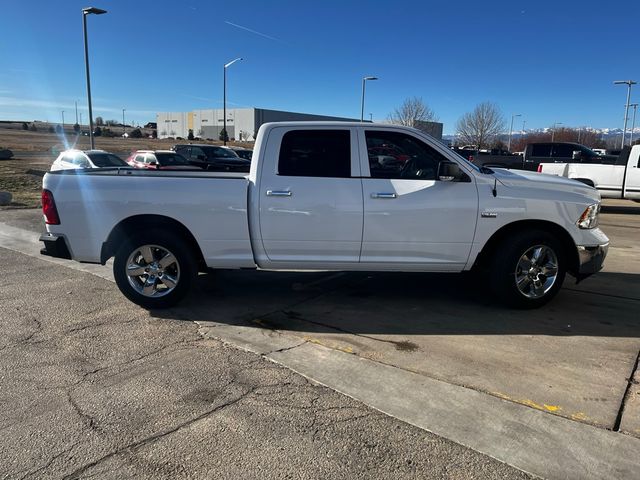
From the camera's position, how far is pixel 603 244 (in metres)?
5.32

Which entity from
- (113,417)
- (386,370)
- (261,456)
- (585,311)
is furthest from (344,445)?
(585,311)

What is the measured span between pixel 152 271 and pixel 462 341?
3225 mm

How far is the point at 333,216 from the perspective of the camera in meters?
5.10

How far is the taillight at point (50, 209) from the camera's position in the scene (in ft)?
17.1

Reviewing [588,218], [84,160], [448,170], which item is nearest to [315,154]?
[448,170]

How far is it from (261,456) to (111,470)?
0.81 metres

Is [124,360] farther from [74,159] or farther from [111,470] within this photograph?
[74,159]

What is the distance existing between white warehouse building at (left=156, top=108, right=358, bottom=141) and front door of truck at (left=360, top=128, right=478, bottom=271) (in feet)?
277

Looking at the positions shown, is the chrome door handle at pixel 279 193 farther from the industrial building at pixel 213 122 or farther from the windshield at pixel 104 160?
the industrial building at pixel 213 122

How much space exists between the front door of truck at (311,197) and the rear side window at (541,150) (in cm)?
1444

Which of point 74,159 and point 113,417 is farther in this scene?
point 74,159

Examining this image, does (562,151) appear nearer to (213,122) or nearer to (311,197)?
(311,197)

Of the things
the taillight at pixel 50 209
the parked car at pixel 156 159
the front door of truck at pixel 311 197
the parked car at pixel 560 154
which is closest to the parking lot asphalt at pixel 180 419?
the taillight at pixel 50 209

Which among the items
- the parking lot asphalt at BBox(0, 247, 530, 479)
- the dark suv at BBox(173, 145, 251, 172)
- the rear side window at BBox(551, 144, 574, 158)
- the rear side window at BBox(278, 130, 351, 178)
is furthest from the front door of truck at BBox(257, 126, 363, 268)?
the dark suv at BBox(173, 145, 251, 172)
